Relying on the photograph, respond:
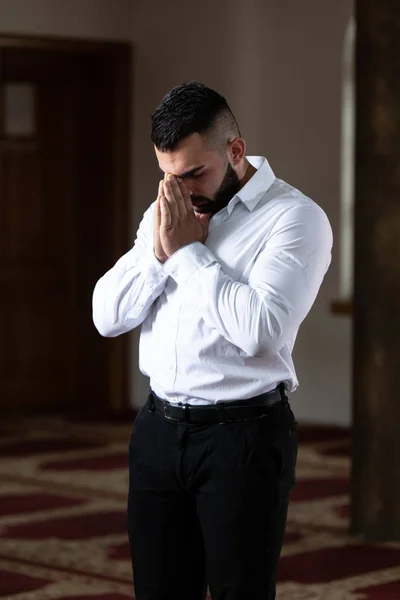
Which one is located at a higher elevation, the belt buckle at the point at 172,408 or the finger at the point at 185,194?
the finger at the point at 185,194

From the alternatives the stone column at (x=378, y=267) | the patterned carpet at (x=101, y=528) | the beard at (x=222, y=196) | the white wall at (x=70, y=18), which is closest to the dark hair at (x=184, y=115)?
the beard at (x=222, y=196)

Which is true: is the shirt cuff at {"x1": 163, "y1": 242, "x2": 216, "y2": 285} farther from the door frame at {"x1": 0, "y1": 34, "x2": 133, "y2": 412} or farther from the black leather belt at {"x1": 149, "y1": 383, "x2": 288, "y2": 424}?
the door frame at {"x1": 0, "y1": 34, "x2": 133, "y2": 412}

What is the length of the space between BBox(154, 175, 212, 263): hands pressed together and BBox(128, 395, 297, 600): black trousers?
0.34m

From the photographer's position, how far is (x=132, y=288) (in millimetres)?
2307

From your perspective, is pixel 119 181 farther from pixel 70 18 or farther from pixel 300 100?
pixel 300 100

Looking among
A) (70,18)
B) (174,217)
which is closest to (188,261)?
(174,217)

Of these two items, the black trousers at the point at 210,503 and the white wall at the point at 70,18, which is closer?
the black trousers at the point at 210,503

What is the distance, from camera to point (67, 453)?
7.04 m

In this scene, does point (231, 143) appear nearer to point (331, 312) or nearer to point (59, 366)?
point (331, 312)

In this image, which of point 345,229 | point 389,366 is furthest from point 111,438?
point 389,366

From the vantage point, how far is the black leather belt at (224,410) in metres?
2.24

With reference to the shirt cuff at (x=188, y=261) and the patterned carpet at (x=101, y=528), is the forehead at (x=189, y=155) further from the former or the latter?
the patterned carpet at (x=101, y=528)

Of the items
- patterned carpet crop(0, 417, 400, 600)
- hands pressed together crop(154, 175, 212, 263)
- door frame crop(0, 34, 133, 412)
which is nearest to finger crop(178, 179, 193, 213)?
hands pressed together crop(154, 175, 212, 263)

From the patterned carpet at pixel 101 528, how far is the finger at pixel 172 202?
215 centimetres
